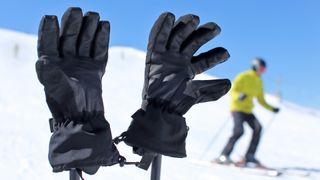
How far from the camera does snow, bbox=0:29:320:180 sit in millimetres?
5574

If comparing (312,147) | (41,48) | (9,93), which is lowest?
(312,147)

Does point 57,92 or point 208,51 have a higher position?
point 208,51

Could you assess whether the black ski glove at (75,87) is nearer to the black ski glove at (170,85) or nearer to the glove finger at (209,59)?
the black ski glove at (170,85)

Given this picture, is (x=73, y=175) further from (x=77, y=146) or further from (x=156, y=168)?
(x=156, y=168)

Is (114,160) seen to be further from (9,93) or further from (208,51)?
(9,93)

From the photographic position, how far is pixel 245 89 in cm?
852

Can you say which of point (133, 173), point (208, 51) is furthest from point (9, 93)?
point (208, 51)

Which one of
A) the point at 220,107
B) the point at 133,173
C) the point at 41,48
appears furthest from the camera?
the point at 220,107

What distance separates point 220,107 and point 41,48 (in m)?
16.5

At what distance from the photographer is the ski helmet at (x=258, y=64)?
336 inches

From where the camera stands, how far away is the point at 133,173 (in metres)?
5.44

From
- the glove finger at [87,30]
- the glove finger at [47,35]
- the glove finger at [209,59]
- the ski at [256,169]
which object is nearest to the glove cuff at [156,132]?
the glove finger at [209,59]

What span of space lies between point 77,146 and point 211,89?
2.44ft

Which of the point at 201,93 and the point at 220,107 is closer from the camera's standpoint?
the point at 201,93
